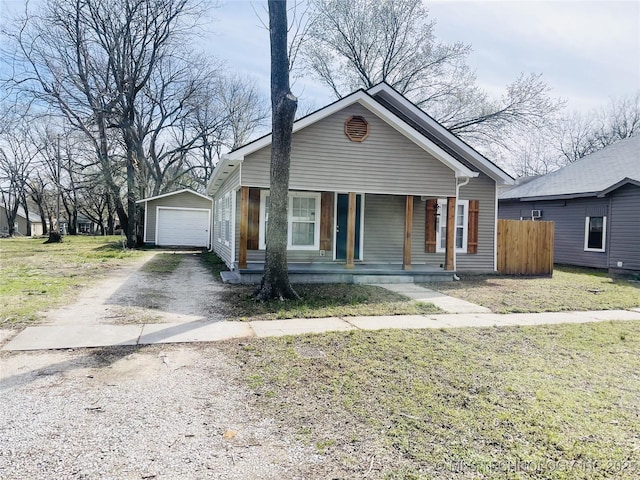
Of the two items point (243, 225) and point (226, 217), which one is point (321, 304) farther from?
point (226, 217)

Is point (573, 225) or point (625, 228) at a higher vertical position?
point (573, 225)

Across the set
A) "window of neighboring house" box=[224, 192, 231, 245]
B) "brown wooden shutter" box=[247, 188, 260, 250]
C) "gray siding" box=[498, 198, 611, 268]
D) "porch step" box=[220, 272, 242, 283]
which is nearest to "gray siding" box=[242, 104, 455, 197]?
"brown wooden shutter" box=[247, 188, 260, 250]

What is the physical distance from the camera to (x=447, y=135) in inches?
502

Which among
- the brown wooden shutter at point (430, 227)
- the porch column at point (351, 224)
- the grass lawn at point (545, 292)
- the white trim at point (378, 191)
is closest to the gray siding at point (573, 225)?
the grass lawn at point (545, 292)

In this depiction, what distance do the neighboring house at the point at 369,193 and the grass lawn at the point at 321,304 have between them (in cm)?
141

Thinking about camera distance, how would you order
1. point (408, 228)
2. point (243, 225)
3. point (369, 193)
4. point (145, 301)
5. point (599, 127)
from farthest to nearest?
1. point (599, 127)
2. point (369, 193)
3. point (408, 228)
4. point (243, 225)
5. point (145, 301)

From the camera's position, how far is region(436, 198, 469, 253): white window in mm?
12859

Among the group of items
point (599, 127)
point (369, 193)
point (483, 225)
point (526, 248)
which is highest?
point (599, 127)

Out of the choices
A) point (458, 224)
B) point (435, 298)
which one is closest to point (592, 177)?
point (458, 224)

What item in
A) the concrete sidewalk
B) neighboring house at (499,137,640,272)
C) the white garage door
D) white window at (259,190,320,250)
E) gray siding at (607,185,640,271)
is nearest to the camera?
the concrete sidewalk

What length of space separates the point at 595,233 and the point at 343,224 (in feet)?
32.7

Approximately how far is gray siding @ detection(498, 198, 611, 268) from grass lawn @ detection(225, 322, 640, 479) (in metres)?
11.5

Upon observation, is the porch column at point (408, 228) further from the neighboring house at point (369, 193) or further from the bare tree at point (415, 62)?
the bare tree at point (415, 62)

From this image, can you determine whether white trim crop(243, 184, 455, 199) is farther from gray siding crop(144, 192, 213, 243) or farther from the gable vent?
gray siding crop(144, 192, 213, 243)
